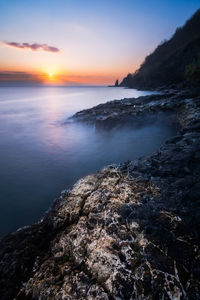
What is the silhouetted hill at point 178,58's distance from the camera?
4650 centimetres

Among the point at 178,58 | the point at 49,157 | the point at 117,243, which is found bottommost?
the point at 49,157

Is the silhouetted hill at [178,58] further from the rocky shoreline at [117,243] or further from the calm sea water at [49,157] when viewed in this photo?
the rocky shoreline at [117,243]

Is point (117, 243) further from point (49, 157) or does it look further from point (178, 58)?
point (178, 58)

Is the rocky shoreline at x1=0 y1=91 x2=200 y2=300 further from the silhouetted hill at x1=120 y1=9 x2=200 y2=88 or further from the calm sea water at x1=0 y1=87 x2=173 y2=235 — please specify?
the silhouetted hill at x1=120 y1=9 x2=200 y2=88

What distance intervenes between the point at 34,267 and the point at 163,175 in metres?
3.36

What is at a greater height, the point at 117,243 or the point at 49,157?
the point at 117,243

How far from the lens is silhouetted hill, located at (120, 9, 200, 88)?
46500 mm

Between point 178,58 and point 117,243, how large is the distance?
64.9 meters

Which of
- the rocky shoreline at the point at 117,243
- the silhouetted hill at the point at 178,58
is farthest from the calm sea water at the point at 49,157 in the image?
the silhouetted hill at the point at 178,58

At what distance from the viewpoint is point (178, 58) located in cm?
5234

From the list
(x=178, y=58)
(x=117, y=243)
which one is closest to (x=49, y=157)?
(x=117, y=243)

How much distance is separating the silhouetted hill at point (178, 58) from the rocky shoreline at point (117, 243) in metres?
23.2

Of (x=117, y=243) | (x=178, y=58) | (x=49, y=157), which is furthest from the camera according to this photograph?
(x=178, y=58)

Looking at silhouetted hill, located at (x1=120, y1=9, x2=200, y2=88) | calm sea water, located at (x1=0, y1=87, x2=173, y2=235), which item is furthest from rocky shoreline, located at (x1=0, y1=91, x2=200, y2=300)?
silhouetted hill, located at (x1=120, y1=9, x2=200, y2=88)
